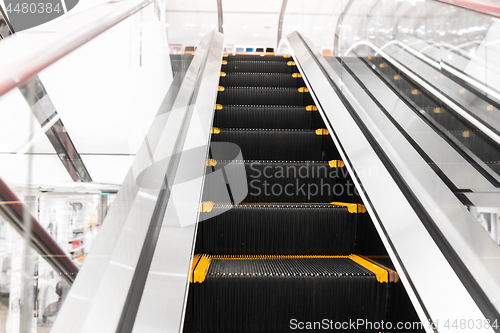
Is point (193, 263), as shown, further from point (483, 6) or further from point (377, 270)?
point (483, 6)

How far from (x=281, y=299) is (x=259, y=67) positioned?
339 centimetres

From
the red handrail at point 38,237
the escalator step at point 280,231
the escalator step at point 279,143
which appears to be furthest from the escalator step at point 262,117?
the red handrail at point 38,237

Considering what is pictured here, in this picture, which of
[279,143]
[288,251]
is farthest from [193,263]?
[279,143]

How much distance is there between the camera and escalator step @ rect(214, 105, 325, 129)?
291cm

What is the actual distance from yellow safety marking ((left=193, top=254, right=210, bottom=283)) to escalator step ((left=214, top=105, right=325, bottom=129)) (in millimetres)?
1491

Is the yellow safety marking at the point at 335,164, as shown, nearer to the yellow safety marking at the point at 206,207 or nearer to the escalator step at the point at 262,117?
the escalator step at the point at 262,117

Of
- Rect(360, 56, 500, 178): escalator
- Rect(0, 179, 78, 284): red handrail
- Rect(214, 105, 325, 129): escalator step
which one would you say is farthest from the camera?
Rect(214, 105, 325, 129): escalator step

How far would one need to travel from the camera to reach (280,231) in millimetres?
1824

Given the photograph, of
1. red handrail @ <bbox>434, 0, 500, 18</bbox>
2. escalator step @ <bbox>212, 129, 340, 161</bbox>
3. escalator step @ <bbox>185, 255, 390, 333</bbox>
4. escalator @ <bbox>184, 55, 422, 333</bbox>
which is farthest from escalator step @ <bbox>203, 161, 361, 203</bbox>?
red handrail @ <bbox>434, 0, 500, 18</bbox>

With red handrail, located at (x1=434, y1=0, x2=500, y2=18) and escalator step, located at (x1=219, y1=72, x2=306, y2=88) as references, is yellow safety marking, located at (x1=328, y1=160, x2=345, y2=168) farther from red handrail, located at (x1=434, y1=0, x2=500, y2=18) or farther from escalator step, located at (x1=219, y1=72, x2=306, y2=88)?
escalator step, located at (x1=219, y1=72, x2=306, y2=88)

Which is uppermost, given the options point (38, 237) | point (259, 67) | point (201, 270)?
point (259, 67)

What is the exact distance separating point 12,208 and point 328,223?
150cm

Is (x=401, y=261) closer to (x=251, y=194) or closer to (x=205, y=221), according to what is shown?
(x=205, y=221)

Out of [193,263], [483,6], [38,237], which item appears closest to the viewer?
[38,237]
